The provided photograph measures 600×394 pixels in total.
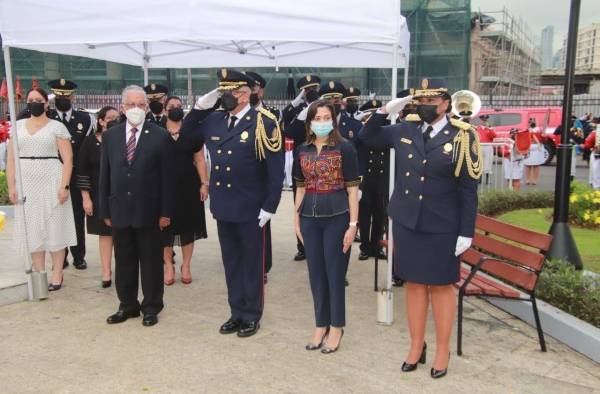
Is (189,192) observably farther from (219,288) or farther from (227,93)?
(227,93)

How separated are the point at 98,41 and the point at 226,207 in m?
1.74

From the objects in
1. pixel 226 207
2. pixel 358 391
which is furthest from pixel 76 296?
pixel 358 391

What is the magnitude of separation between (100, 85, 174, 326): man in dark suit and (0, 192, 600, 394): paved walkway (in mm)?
319

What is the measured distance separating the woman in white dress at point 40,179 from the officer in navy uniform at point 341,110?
258cm

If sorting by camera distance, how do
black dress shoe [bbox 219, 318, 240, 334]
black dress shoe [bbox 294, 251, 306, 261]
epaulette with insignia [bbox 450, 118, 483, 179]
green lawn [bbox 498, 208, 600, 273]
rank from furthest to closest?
black dress shoe [bbox 294, 251, 306, 261], green lawn [bbox 498, 208, 600, 273], black dress shoe [bbox 219, 318, 240, 334], epaulette with insignia [bbox 450, 118, 483, 179]

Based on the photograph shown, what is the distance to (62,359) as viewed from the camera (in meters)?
4.00

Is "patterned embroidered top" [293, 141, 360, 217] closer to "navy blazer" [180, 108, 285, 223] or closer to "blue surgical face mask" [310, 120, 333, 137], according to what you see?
"blue surgical face mask" [310, 120, 333, 137]

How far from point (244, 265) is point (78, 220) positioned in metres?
2.78

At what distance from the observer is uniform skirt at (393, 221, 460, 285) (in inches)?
140

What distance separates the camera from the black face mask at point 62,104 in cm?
608

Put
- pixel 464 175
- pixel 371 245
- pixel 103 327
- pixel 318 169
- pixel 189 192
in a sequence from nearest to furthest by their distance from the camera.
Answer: pixel 464 175 < pixel 318 169 < pixel 103 327 < pixel 189 192 < pixel 371 245

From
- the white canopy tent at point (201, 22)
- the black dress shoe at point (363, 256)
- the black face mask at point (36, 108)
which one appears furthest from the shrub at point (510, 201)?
the black face mask at point (36, 108)

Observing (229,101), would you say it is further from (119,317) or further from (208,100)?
(119,317)

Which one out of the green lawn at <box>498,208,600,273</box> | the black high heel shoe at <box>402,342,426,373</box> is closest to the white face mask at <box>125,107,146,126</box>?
the black high heel shoe at <box>402,342,426,373</box>
